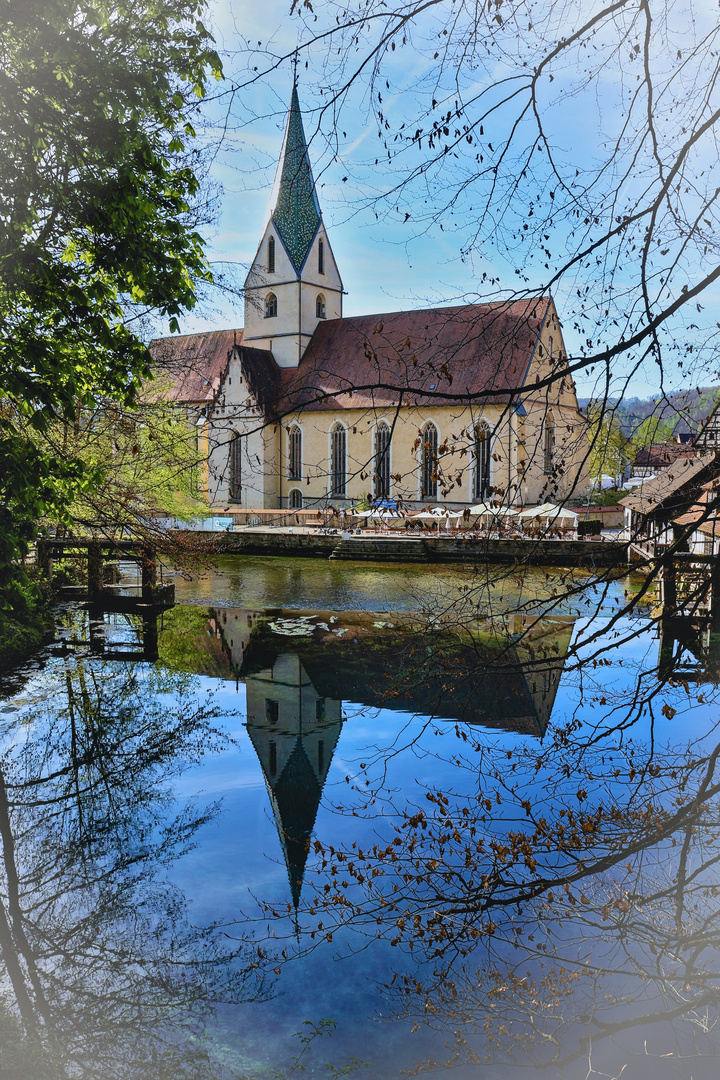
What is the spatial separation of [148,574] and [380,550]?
12.3 metres

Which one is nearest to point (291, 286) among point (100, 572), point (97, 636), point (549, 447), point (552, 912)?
point (100, 572)

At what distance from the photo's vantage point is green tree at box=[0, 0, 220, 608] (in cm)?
673

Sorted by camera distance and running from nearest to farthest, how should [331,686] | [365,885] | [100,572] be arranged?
[365,885]
[331,686]
[100,572]

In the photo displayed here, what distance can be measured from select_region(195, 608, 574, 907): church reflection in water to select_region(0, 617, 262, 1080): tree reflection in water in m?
0.84

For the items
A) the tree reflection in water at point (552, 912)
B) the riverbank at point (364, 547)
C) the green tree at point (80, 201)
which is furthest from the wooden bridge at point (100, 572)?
the tree reflection in water at point (552, 912)

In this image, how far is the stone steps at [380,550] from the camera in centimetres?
2680

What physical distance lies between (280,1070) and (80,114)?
7293mm

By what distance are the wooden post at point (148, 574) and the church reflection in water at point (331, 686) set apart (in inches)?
58.1

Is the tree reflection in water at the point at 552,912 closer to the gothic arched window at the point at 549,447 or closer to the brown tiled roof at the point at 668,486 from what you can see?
the gothic arched window at the point at 549,447

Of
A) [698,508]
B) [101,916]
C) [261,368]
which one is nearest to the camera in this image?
[101,916]

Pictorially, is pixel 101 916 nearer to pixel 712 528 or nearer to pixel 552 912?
pixel 552 912

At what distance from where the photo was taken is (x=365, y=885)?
5.96 m

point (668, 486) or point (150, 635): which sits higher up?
point (668, 486)

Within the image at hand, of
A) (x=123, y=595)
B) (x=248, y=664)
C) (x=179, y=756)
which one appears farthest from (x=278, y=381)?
(x=179, y=756)
